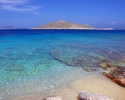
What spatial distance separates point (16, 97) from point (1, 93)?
0.79m

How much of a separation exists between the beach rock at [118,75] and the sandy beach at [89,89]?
0.27 meters

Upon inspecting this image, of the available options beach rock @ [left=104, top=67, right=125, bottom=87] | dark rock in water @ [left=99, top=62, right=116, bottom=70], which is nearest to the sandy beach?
beach rock @ [left=104, top=67, right=125, bottom=87]

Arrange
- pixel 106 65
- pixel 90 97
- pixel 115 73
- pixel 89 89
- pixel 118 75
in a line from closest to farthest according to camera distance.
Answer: pixel 90 97
pixel 89 89
pixel 118 75
pixel 115 73
pixel 106 65

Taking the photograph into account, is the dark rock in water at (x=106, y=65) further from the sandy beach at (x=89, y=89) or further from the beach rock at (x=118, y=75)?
the sandy beach at (x=89, y=89)

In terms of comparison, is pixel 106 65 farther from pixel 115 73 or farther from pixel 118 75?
pixel 118 75

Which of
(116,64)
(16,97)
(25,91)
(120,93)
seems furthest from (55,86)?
(116,64)

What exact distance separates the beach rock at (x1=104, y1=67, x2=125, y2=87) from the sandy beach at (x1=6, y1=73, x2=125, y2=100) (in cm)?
27

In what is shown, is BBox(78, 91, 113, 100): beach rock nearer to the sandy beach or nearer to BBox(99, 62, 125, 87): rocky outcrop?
the sandy beach

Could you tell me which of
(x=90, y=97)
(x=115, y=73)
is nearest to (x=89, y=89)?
(x=90, y=97)

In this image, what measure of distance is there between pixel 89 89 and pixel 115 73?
3.16m

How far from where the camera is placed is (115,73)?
36.9ft

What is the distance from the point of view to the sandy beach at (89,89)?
791 centimetres

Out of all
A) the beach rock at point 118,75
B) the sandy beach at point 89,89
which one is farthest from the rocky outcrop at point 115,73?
the sandy beach at point 89,89

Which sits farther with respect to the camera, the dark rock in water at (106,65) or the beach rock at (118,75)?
the dark rock in water at (106,65)
